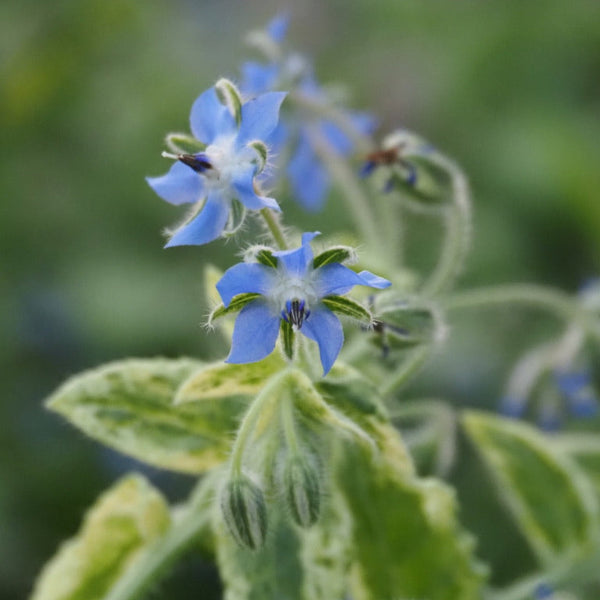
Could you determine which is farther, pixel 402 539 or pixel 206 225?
pixel 402 539

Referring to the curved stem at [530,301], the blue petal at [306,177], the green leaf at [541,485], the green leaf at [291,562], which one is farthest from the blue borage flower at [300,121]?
the green leaf at [291,562]

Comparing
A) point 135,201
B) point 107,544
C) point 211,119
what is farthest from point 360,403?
point 135,201

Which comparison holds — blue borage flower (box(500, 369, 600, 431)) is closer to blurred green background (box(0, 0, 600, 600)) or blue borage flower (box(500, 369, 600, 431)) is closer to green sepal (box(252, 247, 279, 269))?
green sepal (box(252, 247, 279, 269))

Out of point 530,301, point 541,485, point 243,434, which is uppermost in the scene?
point 530,301

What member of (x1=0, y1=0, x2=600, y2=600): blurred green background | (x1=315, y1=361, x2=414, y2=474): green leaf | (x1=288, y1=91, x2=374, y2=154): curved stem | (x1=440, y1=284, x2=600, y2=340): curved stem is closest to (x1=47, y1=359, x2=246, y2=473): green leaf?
(x1=315, y1=361, x2=414, y2=474): green leaf

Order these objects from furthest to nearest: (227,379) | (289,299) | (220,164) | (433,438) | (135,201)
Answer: (135,201)
(433,438)
(227,379)
(220,164)
(289,299)

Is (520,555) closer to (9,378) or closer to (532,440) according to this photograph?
(532,440)

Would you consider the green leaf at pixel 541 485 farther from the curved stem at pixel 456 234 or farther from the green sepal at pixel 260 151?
the green sepal at pixel 260 151

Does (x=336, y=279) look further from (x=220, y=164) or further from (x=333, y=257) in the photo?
(x=220, y=164)
